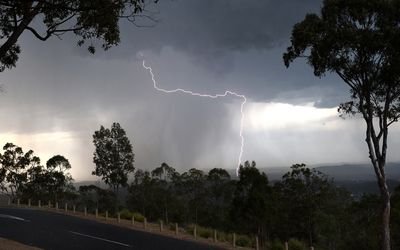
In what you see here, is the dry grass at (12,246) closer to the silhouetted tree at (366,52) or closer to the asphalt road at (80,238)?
the asphalt road at (80,238)

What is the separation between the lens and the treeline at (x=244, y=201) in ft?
141

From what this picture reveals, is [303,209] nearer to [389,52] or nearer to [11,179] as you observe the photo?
[389,52]

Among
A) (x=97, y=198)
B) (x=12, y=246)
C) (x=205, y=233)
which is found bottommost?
(x=97, y=198)

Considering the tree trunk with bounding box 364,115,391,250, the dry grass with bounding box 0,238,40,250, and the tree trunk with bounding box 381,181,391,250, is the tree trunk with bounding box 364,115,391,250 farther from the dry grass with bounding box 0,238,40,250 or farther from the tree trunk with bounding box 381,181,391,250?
the dry grass with bounding box 0,238,40,250

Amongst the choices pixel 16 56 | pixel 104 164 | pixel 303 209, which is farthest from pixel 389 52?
pixel 104 164

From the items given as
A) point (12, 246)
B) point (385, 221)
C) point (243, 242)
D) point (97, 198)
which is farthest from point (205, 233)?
point (97, 198)

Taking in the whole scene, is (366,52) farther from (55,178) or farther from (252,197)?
(55,178)

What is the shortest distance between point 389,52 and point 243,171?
982 inches

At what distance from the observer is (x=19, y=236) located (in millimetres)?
23219

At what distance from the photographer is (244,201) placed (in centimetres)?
4222

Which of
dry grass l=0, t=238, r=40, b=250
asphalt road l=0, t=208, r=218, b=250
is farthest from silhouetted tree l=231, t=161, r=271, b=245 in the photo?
dry grass l=0, t=238, r=40, b=250

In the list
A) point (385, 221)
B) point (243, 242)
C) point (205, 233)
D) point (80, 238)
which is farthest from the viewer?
point (205, 233)

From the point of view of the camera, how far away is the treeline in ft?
141

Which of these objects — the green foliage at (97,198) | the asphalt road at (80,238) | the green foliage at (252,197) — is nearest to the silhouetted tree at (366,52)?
the asphalt road at (80,238)
